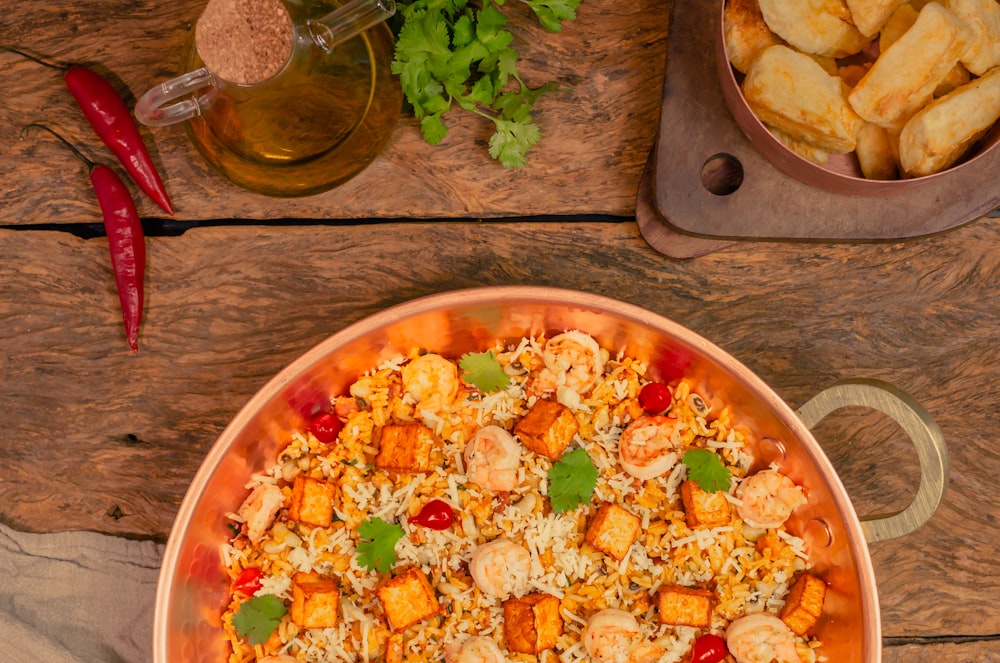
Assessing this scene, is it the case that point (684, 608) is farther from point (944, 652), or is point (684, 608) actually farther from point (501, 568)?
point (944, 652)

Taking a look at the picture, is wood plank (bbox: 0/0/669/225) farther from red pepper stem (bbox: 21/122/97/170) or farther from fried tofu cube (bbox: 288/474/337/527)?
fried tofu cube (bbox: 288/474/337/527)

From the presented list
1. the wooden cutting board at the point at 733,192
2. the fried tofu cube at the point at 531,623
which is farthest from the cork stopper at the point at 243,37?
the fried tofu cube at the point at 531,623

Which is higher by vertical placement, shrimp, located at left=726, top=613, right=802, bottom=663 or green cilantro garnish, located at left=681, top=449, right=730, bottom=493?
green cilantro garnish, located at left=681, top=449, right=730, bottom=493

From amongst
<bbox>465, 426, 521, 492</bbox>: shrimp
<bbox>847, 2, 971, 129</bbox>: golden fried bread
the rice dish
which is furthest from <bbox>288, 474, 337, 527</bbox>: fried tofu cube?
<bbox>847, 2, 971, 129</bbox>: golden fried bread

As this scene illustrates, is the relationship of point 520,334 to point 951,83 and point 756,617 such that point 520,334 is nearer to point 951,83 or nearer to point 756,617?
point 756,617

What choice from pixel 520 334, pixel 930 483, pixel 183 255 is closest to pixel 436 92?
pixel 520 334

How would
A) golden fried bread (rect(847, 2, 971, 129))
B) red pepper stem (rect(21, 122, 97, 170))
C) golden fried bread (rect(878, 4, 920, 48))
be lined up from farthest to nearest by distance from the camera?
red pepper stem (rect(21, 122, 97, 170)) → golden fried bread (rect(878, 4, 920, 48)) → golden fried bread (rect(847, 2, 971, 129))
